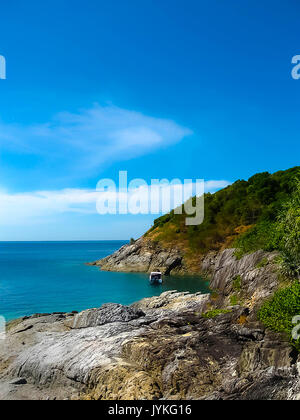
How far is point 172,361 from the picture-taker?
48.0ft

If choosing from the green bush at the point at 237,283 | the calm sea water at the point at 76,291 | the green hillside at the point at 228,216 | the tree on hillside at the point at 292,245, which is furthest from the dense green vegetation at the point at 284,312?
the green hillside at the point at 228,216

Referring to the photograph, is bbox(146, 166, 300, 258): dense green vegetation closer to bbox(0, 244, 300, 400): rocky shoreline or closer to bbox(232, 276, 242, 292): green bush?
bbox(232, 276, 242, 292): green bush

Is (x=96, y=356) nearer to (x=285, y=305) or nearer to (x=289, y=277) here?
(x=285, y=305)

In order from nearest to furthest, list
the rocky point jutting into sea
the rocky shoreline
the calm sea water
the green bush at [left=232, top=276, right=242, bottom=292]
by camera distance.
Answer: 1. the rocky shoreline
2. the rocky point jutting into sea
3. the green bush at [left=232, top=276, right=242, bottom=292]
4. the calm sea water

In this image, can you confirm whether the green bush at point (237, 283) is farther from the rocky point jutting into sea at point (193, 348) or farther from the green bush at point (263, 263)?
the green bush at point (263, 263)

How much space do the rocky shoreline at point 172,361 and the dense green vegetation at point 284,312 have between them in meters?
0.43

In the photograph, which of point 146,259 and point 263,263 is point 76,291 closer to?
point 146,259

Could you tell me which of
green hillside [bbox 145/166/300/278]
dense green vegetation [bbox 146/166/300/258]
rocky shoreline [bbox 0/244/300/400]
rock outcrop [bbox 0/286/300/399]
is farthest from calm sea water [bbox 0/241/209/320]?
rock outcrop [bbox 0/286/300/399]

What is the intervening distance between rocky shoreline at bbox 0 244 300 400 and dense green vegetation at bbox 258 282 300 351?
0.43 m

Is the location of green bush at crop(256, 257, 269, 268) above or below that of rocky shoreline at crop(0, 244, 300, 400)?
above

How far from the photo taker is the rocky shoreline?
12.5 meters

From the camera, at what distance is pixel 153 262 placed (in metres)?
85.4

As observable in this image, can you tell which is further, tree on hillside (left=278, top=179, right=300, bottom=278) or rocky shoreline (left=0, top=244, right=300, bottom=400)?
tree on hillside (left=278, top=179, right=300, bottom=278)
